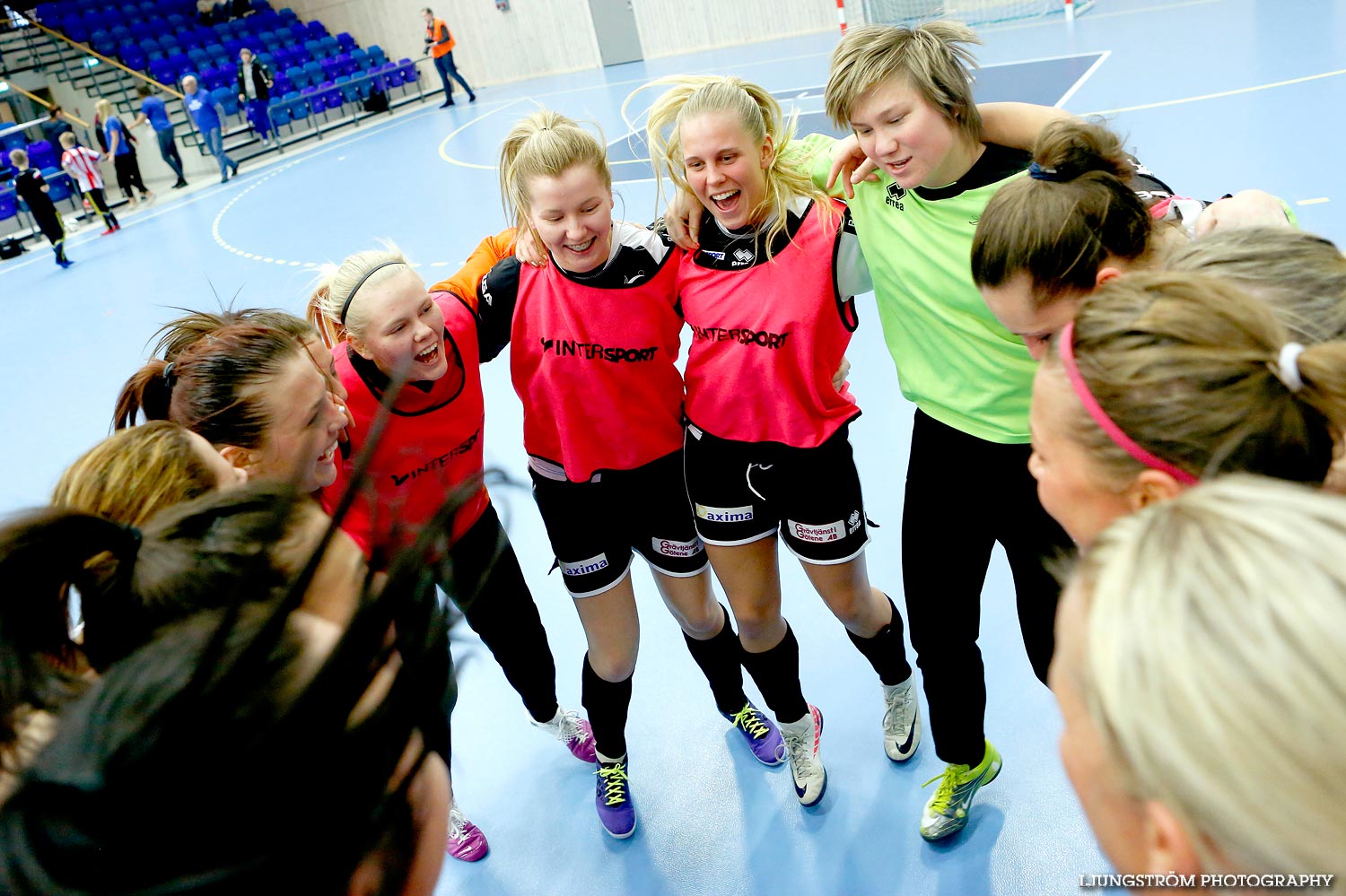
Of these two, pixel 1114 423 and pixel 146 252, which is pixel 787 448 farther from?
pixel 146 252

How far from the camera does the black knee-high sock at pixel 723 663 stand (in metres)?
2.92

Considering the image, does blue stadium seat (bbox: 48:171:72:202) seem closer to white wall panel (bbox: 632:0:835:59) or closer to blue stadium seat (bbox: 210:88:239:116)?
blue stadium seat (bbox: 210:88:239:116)

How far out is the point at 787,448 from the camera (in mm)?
2518

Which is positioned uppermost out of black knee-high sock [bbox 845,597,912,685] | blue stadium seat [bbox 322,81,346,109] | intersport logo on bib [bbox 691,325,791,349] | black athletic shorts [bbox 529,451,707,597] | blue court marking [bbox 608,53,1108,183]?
blue stadium seat [bbox 322,81,346,109]

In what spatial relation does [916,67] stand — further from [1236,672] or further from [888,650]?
[1236,672]

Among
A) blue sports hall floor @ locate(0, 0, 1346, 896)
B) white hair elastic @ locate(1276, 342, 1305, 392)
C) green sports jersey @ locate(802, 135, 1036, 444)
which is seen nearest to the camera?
white hair elastic @ locate(1276, 342, 1305, 392)

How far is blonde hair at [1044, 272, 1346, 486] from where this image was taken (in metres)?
1.17

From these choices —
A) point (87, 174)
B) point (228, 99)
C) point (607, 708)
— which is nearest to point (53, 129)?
point (228, 99)

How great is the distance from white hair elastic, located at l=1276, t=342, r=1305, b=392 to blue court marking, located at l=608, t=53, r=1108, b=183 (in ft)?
26.5

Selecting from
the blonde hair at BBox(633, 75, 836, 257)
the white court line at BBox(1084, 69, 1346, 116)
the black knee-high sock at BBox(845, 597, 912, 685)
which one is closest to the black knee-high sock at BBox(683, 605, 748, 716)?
the black knee-high sock at BBox(845, 597, 912, 685)

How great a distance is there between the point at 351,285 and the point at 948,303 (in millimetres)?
1567

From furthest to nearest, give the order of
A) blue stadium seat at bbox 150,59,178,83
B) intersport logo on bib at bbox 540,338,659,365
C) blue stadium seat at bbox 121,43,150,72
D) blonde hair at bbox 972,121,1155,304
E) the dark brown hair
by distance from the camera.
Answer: blue stadium seat at bbox 121,43,150,72 → blue stadium seat at bbox 150,59,178,83 → intersport logo on bib at bbox 540,338,659,365 → the dark brown hair → blonde hair at bbox 972,121,1155,304

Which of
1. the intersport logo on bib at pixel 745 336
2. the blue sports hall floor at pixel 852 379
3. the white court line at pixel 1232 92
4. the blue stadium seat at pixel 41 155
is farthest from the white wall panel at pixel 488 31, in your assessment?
the intersport logo on bib at pixel 745 336

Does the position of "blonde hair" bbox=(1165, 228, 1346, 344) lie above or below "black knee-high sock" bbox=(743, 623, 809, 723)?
above
